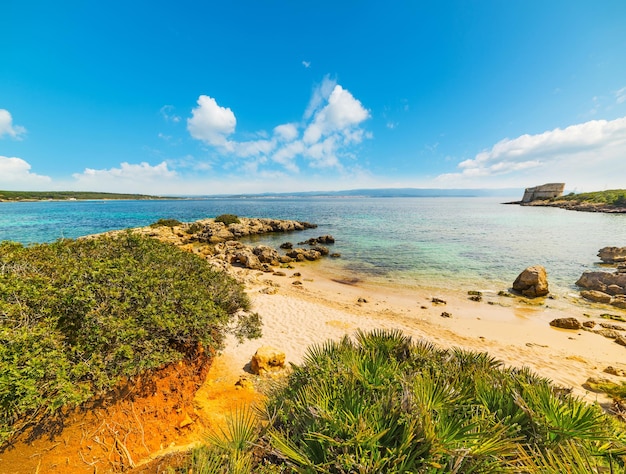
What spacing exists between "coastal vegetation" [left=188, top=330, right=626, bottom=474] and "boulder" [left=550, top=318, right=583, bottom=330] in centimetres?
1189

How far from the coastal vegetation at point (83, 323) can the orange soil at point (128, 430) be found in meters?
0.25

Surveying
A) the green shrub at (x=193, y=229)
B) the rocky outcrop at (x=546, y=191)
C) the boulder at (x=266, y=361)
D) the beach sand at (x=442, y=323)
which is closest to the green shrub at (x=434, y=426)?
the boulder at (x=266, y=361)

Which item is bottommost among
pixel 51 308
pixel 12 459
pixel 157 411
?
pixel 157 411

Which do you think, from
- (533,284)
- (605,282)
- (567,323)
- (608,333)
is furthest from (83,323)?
(605,282)

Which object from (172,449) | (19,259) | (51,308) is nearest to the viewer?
(51,308)

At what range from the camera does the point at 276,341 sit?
9.37 metres

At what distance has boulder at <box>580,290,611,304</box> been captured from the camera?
14797 mm

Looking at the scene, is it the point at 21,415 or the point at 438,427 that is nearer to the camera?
the point at 438,427

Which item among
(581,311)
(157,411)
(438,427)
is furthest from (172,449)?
(581,311)

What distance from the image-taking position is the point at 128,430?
13.5 feet

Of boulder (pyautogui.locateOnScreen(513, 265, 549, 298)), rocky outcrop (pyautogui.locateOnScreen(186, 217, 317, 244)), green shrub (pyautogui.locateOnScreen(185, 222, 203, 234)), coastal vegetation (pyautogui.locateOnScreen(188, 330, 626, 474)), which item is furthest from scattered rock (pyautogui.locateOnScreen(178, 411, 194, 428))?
green shrub (pyautogui.locateOnScreen(185, 222, 203, 234))

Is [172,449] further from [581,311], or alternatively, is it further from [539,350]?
[581,311]

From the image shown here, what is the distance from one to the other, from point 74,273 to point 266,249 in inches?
802

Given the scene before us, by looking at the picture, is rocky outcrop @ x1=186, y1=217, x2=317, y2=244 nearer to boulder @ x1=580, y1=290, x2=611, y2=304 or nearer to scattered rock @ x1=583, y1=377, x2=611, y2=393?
scattered rock @ x1=583, y1=377, x2=611, y2=393
